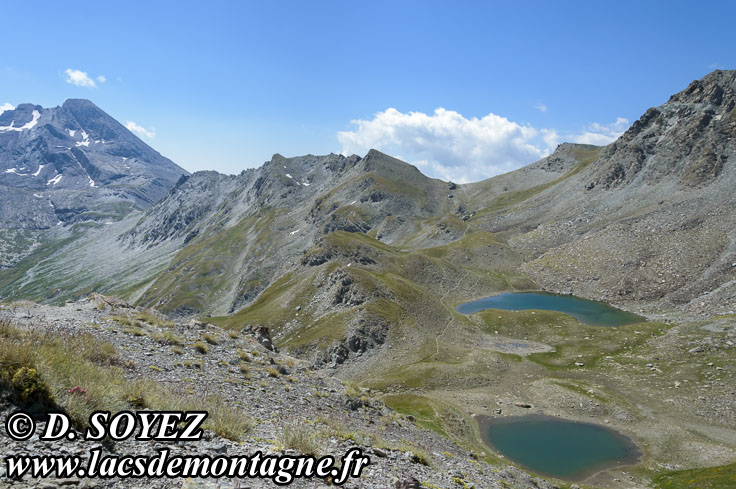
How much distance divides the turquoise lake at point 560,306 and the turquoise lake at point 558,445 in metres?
50.3

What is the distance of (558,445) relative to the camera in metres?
45.5

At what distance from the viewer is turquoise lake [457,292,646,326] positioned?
9349cm

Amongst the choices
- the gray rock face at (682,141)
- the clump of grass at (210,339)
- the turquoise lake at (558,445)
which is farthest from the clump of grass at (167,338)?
the gray rock face at (682,141)

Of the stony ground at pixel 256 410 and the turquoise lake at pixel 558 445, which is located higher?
the stony ground at pixel 256 410

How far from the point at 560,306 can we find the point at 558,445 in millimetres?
68779

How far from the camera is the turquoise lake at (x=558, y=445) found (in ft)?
136

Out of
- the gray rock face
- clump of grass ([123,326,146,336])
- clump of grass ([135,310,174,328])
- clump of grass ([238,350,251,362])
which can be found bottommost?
clump of grass ([238,350,251,362])

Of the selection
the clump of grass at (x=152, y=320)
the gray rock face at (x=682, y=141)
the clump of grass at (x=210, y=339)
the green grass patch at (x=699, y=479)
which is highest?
the gray rock face at (x=682, y=141)

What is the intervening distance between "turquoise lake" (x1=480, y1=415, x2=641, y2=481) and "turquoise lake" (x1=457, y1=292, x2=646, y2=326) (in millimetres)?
50263

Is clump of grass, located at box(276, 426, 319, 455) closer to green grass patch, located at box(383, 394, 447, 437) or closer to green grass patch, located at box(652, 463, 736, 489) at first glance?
green grass patch, located at box(383, 394, 447, 437)

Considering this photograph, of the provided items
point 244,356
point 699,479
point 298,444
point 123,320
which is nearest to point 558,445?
point 699,479

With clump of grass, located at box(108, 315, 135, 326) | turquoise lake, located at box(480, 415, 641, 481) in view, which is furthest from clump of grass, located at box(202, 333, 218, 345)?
turquoise lake, located at box(480, 415, 641, 481)

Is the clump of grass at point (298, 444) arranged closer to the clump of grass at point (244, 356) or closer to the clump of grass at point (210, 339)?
the clump of grass at point (244, 356)

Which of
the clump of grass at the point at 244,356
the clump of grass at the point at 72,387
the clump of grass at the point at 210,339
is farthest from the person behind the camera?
the clump of grass at the point at 210,339
